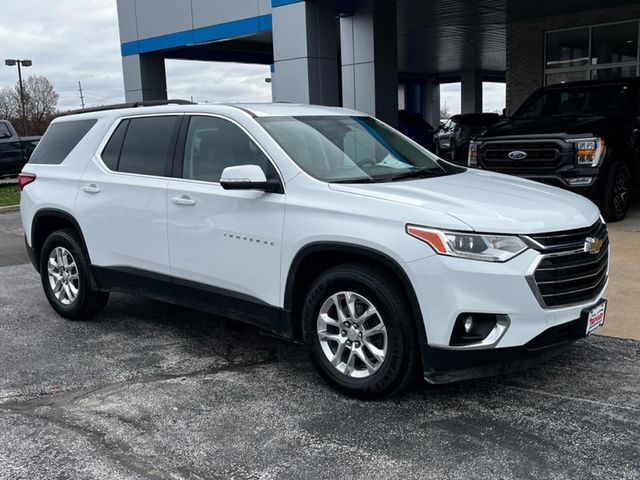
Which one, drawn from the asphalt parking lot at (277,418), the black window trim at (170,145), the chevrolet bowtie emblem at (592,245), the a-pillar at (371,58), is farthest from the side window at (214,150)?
the a-pillar at (371,58)


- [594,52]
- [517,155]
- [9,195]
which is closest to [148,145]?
[517,155]

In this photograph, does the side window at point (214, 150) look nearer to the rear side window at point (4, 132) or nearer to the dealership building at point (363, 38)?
the dealership building at point (363, 38)

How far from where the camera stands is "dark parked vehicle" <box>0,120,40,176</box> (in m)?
19.9

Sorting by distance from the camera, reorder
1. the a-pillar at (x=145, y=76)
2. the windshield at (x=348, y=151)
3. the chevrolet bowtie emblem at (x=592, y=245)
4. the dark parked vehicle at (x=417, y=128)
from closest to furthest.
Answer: the chevrolet bowtie emblem at (x=592, y=245) → the windshield at (x=348, y=151) → the a-pillar at (x=145, y=76) → the dark parked vehicle at (x=417, y=128)

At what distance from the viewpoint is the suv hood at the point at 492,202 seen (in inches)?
148

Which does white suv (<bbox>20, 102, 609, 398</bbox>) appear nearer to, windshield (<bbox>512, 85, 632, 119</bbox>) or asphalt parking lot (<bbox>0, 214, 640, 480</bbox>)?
asphalt parking lot (<bbox>0, 214, 640, 480</bbox>)

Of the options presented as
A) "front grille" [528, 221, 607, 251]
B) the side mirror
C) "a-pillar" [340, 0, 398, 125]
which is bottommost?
"front grille" [528, 221, 607, 251]

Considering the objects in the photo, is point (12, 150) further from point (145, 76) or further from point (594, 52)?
point (594, 52)

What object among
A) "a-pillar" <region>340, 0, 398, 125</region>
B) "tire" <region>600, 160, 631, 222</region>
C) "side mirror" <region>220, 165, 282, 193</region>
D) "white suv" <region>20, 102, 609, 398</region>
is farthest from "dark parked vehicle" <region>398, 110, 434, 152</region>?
"side mirror" <region>220, 165, 282, 193</region>

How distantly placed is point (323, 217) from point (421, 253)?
2.33 ft

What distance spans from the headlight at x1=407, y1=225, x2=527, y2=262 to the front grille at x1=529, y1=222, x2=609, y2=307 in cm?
16

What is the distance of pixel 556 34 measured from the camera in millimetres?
18062

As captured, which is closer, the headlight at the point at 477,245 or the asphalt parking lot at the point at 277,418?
the asphalt parking lot at the point at 277,418

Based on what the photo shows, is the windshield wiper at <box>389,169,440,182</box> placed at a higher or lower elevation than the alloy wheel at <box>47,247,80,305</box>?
higher
